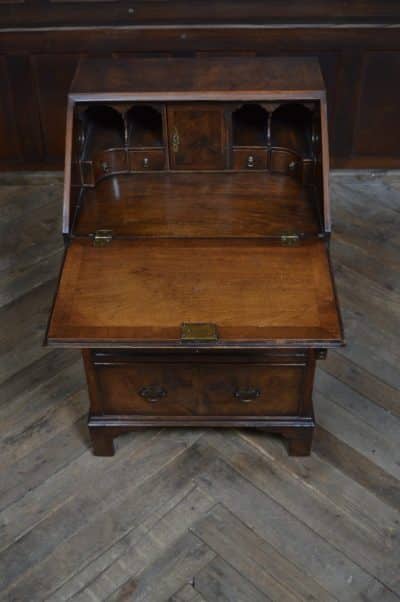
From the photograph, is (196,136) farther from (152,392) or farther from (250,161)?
(152,392)

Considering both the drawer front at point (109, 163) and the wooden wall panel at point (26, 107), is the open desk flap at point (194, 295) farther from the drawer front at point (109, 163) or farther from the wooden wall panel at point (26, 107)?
the wooden wall panel at point (26, 107)

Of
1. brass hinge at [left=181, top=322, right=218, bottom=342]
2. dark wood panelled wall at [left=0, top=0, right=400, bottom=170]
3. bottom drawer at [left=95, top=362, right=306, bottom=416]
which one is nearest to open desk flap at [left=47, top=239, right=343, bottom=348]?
brass hinge at [left=181, top=322, right=218, bottom=342]

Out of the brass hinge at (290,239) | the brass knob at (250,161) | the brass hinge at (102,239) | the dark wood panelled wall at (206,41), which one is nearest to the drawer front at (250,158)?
the brass knob at (250,161)

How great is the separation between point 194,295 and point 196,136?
1.98 feet

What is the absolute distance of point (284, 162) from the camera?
2363 mm

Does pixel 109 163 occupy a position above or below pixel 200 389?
above

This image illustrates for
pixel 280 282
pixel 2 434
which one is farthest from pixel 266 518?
pixel 2 434

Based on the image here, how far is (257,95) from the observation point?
2.18 meters

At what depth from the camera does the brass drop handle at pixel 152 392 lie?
213cm

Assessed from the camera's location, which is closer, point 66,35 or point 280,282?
point 280,282

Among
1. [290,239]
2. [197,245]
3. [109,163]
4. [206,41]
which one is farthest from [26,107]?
[290,239]

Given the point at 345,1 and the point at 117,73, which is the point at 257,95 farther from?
the point at 345,1

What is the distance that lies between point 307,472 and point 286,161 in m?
1.00

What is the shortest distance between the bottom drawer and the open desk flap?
0.22m
